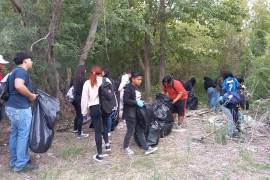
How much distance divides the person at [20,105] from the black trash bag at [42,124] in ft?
0.36

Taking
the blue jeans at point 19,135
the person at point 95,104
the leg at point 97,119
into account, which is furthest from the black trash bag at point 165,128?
the blue jeans at point 19,135

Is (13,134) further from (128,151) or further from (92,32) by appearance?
(92,32)

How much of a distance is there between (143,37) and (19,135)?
9547mm

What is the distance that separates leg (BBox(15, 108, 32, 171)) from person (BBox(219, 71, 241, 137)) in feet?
11.8

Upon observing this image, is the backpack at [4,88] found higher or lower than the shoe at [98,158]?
higher

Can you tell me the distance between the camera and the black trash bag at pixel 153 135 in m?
7.37

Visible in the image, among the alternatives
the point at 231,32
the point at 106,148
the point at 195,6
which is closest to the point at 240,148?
the point at 106,148

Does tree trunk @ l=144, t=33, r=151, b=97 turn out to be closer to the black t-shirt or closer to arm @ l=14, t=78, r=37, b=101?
the black t-shirt

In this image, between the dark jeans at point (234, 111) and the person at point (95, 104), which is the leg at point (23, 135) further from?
the dark jeans at point (234, 111)

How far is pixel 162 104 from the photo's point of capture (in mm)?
8156

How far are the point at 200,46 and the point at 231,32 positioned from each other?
125 centimetres

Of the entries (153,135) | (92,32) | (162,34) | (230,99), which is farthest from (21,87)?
(162,34)

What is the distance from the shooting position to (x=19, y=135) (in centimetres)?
602

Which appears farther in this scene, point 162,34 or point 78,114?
point 162,34
